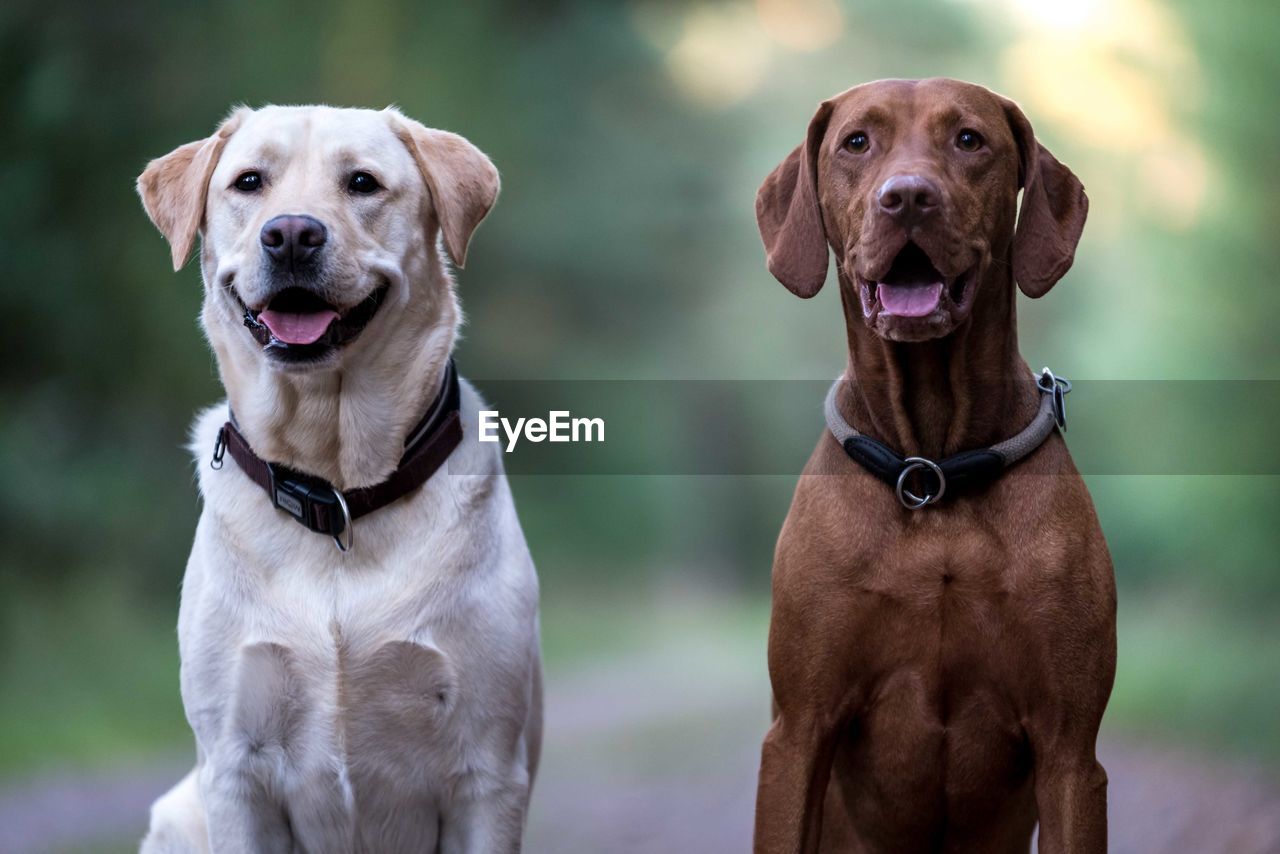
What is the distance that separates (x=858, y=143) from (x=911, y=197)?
0.28 m

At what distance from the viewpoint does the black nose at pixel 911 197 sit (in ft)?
10.9

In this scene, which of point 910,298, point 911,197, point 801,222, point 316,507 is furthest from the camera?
point 801,222

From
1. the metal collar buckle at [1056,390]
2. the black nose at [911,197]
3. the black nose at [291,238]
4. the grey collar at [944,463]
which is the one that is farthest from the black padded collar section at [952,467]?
the black nose at [291,238]

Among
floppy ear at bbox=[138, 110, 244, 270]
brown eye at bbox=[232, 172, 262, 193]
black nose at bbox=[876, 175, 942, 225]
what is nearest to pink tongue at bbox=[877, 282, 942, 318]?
black nose at bbox=[876, 175, 942, 225]

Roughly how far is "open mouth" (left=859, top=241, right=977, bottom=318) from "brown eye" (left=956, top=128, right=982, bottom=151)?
246 mm

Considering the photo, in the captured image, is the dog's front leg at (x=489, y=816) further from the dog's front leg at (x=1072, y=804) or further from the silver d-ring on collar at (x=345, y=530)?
the dog's front leg at (x=1072, y=804)

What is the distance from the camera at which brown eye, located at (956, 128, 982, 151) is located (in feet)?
11.4

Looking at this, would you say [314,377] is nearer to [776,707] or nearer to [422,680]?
[422,680]

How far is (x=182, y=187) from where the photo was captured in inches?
145

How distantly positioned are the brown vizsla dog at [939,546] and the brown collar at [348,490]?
0.75m

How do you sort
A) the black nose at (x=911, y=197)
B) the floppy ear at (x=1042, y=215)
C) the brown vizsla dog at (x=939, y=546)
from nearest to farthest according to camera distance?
the black nose at (x=911, y=197)
the brown vizsla dog at (x=939, y=546)
the floppy ear at (x=1042, y=215)

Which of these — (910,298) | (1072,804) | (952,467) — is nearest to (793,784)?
(1072,804)

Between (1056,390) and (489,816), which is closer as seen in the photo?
(489,816)

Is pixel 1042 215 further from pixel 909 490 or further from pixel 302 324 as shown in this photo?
pixel 302 324
